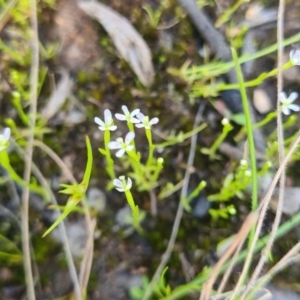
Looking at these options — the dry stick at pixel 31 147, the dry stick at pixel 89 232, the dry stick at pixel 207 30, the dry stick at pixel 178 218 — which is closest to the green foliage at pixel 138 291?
the dry stick at pixel 178 218

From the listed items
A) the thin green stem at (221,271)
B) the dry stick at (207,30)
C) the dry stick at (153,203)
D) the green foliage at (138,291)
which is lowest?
the green foliage at (138,291)

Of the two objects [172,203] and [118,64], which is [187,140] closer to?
[172,203]

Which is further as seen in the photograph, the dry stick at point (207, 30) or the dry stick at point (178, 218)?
the dry stick at point (207, 30)

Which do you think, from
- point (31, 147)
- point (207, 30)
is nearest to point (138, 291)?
point (31, 147)

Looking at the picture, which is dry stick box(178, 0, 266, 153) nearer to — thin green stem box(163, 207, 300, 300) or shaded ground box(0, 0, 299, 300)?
shaded ground box(0, 0, 299, 300)

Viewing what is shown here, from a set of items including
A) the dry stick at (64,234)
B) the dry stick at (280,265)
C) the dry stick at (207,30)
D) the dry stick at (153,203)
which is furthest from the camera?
the dry stick at (207,30)

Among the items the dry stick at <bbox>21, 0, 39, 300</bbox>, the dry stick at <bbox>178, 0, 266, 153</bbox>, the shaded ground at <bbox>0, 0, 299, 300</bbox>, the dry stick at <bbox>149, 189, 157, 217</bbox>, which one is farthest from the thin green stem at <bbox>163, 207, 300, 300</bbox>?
the dry stick at <bbox>178, 0, 266, 153</bbox>

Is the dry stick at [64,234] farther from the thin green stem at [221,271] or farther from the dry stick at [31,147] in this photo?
the thin green stem at [221,271]

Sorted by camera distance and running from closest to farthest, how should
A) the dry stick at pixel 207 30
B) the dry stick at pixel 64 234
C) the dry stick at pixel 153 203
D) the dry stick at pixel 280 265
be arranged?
1. the dry stick at pixel 280 265
2. the dry stick at pixel 64 234
3. the dry stick at pixel 153 203
4. the dry stick at pixel 207 30
